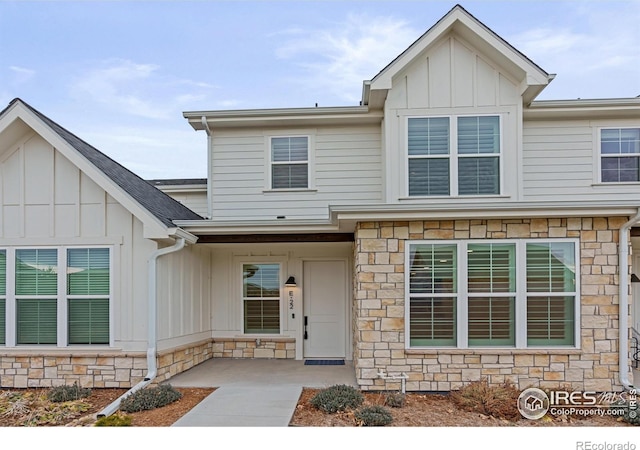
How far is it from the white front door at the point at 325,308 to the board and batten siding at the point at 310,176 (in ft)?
3.99

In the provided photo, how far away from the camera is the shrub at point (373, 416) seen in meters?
4.86

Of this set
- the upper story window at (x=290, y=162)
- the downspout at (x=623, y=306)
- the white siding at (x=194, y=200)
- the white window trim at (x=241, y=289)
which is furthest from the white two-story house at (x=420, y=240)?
the white siding at (x=194, y=200)

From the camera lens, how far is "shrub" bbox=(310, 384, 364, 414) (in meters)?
5.29

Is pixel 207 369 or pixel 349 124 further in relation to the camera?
pixel 349 124

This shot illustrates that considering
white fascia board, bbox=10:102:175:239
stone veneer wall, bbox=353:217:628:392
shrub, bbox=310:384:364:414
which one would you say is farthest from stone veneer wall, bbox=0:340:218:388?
stone veneer wall, bbox=353:217:628:392

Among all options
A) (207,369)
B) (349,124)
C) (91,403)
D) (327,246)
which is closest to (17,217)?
(91,403)

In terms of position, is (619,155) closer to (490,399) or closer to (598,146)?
(598,146)

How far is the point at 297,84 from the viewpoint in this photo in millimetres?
14195

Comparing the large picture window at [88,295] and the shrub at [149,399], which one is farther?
the large picture window at [88,295]

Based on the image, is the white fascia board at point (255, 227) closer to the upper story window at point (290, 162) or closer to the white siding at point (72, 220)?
Result: the white siding at point (72, 220)

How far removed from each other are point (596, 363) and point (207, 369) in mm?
6410

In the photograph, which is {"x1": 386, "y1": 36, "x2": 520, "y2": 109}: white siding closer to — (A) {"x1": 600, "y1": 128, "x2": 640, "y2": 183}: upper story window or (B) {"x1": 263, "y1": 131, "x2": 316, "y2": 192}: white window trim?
(B) {"x1": 263, "y1": 131, "x2": 316, "y2": 192}: white window trim
